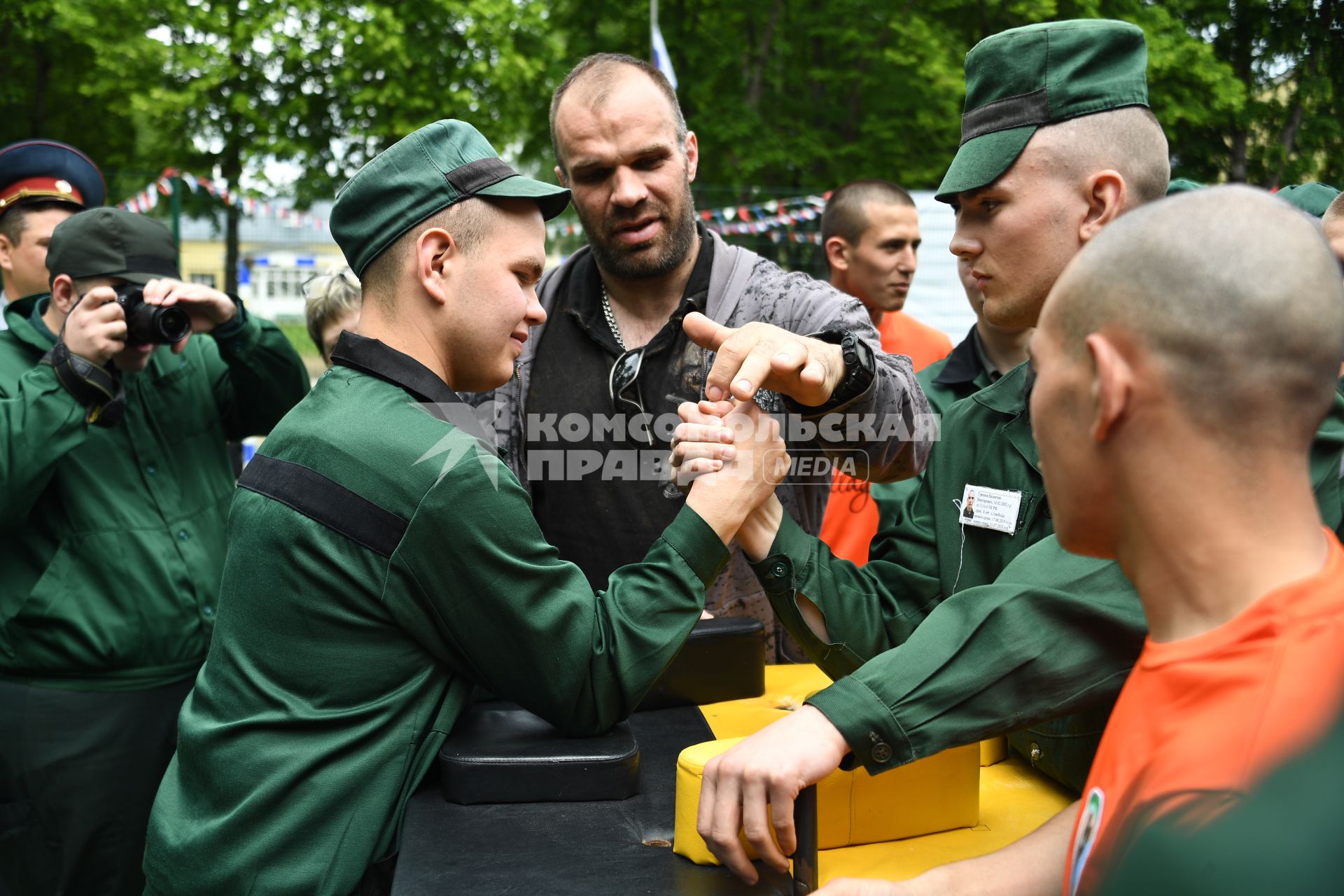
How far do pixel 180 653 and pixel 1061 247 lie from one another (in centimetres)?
270

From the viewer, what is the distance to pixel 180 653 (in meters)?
3.24

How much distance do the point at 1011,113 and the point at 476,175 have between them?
100 centimetres

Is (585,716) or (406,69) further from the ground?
(406,69)

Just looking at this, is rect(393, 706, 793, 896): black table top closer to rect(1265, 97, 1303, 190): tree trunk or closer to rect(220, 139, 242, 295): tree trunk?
rect(220, 139, 242, 295): tree trunk

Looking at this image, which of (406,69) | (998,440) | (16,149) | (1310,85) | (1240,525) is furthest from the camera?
(406,69)

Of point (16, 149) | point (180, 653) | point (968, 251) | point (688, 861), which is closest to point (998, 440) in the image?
point (968, 251)

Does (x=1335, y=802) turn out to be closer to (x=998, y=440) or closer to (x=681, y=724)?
(x=998, y=440)

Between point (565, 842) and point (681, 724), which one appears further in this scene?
point (681, 724)

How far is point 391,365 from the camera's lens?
1.95 metres

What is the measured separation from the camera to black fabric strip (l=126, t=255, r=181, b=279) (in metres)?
3.26

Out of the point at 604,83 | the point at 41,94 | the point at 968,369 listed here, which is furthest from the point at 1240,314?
the point at 41,94

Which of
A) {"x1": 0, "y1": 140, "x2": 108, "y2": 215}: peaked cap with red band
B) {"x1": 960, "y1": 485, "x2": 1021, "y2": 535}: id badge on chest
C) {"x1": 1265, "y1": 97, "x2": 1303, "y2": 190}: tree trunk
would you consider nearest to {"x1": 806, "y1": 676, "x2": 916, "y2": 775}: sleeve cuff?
{"x1": 960, "y1": 485, "x2": 1021, "y2": 535}: id badge on chest

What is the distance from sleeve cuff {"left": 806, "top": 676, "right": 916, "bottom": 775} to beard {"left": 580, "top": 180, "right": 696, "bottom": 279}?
1.67 m

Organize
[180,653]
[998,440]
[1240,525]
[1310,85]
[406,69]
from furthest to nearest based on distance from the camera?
1. [406,69]
2. [1310,85]
3. [180,653]
4. [998,440]
5. [1240,525]
